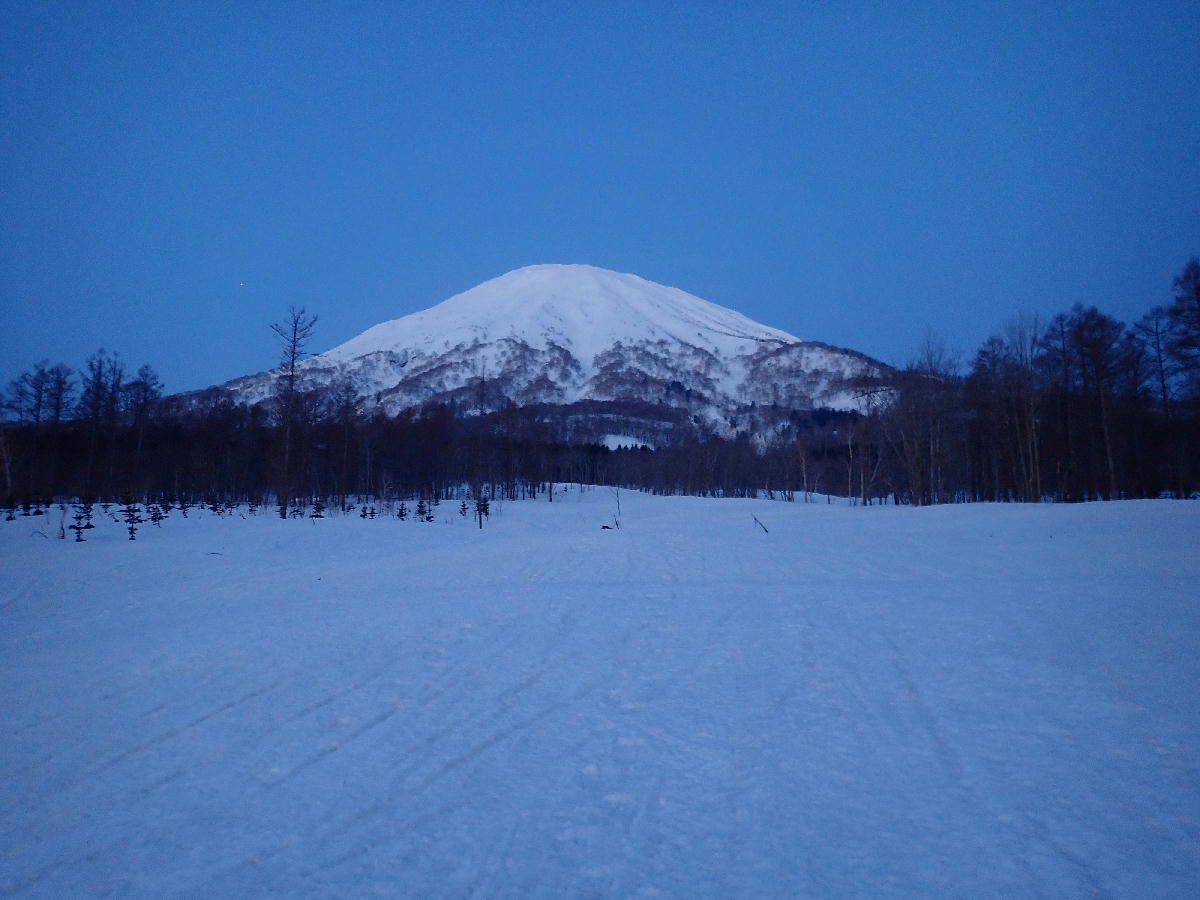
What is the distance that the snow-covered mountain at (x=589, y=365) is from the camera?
147750 millimetres

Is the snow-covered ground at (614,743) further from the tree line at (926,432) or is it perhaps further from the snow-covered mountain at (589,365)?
the snow-covered mountain at (589,365)

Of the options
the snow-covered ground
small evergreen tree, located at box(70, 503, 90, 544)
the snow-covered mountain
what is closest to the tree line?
small evergreen tree, located at box(70, 503, 90, 544)

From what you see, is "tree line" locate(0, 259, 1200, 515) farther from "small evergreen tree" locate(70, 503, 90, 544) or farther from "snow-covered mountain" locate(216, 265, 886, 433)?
"snow-covered mountain" locate(216, 265, 886, 433)

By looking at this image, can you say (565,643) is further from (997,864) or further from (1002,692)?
(997,864)

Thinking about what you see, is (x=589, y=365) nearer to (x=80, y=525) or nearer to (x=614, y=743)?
(x=80, y=525)

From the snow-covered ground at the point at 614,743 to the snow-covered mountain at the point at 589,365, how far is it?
123904 millimetres

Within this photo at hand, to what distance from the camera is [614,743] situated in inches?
169

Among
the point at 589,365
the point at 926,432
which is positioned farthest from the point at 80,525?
the point at 589,365

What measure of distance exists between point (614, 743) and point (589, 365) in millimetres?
173720

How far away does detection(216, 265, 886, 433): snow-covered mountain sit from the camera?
148m

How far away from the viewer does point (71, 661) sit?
666 centimetres

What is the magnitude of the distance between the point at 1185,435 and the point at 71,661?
37958 millimetres

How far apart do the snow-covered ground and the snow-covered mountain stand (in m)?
124

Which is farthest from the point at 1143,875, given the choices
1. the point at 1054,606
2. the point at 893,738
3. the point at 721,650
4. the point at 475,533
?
the point at 475,533
